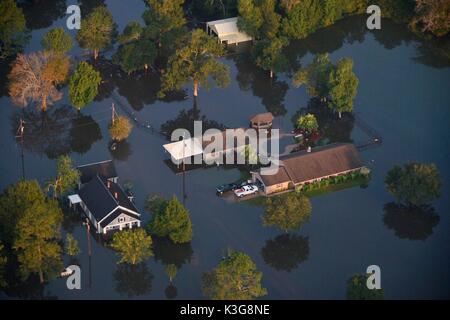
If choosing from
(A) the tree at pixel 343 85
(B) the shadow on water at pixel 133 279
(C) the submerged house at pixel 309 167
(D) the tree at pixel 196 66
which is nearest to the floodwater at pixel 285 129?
(B) the shadow on water at pixel 133 279

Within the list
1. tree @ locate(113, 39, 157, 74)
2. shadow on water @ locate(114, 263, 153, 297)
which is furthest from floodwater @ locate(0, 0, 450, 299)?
tree @ locate(113, 39, 157, 74)

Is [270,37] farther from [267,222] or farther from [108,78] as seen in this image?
[267,222]

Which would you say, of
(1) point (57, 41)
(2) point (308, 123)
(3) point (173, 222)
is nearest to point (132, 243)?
(3) point (173, 222)

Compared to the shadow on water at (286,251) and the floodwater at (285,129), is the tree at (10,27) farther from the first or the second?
the shadow on water at (286,251)

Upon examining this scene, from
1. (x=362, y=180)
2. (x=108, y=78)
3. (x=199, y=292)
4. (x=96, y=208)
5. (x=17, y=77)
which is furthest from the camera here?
(x=108, y=78)

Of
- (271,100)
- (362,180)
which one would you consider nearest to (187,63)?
(271,100)
